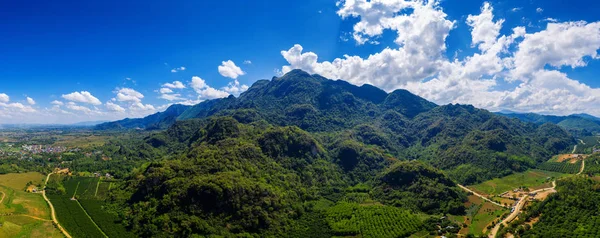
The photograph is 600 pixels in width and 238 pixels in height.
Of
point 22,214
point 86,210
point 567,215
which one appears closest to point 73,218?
point 86,210

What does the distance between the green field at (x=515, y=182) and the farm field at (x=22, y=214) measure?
194548 mm

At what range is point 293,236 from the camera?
11606 centimetres

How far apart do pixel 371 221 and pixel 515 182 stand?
107554 millimetres

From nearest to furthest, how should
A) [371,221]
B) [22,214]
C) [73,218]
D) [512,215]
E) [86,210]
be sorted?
[22,214], [73,218], [371,221], [512,215], [86,210]

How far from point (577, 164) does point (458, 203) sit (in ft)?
396

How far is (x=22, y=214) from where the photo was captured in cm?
Result: 11425

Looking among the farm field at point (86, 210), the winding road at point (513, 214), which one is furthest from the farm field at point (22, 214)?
the winding road at point (513, 214)

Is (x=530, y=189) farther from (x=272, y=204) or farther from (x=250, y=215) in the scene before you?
(x=250, y=215)

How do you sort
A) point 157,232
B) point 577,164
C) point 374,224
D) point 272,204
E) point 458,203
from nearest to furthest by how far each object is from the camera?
point 157,232 < point 374,224 < point 272,204 < point 458,203 < point 577,164

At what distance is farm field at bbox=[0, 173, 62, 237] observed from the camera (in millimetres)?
Result: 101938

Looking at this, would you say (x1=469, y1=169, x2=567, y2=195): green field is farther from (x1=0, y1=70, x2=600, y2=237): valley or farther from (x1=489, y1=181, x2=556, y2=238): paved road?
(x1=489, y1=181, x2=556, y2=238): paved road

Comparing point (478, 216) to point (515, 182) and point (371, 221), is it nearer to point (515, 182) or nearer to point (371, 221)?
point (371, 221)

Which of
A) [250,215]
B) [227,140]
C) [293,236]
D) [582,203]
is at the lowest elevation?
[293,236]

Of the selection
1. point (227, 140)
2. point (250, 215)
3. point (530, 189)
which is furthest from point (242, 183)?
point (530, 189)
